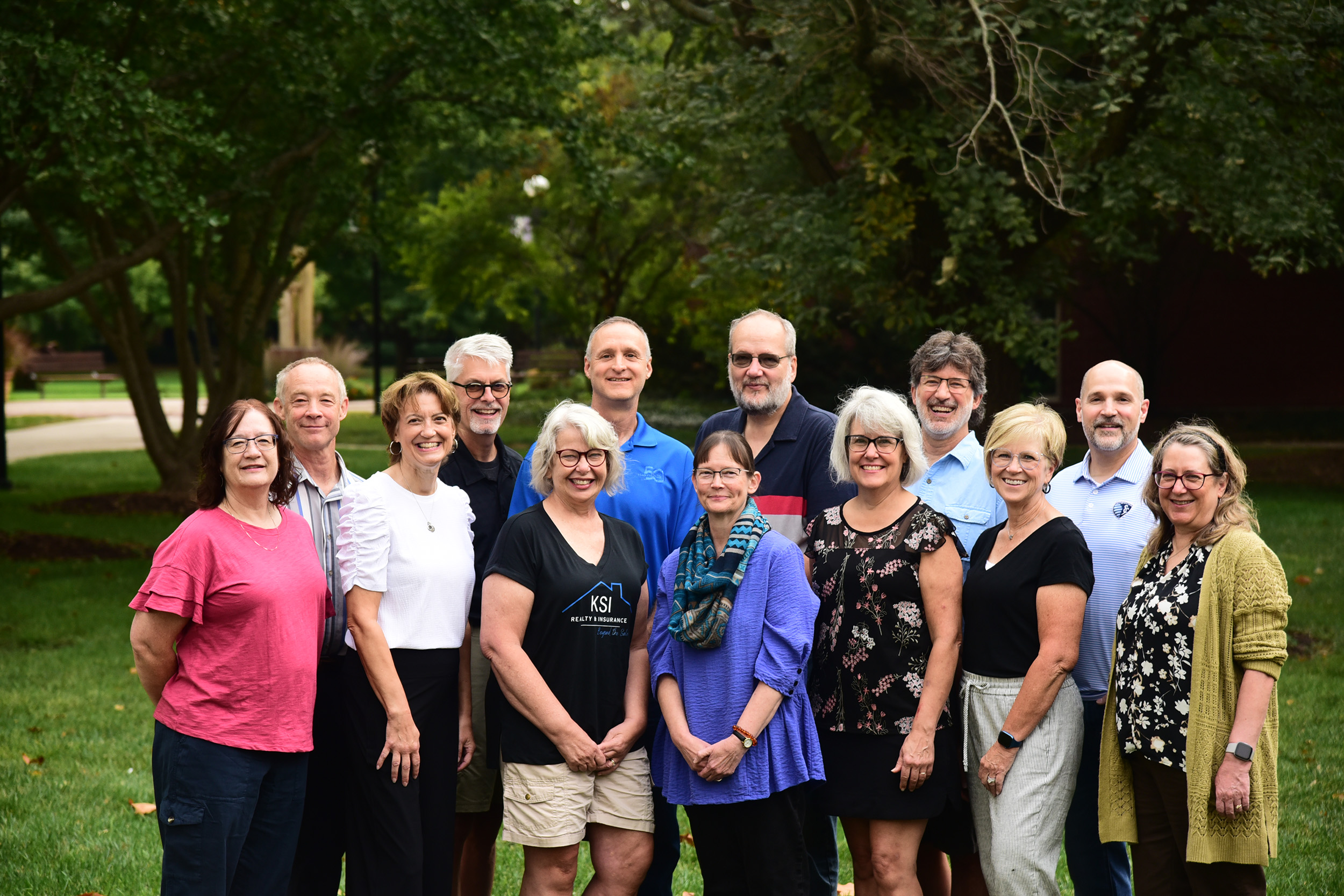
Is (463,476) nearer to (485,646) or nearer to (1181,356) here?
(485,646)

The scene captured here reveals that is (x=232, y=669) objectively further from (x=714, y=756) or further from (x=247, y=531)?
(x=714, y=756)

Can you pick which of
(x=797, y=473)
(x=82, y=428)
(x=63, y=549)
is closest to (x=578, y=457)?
(x=797, y=473)

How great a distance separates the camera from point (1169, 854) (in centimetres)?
378

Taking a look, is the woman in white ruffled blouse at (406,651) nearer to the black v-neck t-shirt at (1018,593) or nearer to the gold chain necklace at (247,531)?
the gold chain necklace at (247,531)

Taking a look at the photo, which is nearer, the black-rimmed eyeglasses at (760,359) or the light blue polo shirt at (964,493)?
the light blue polo shirt at (964,493)

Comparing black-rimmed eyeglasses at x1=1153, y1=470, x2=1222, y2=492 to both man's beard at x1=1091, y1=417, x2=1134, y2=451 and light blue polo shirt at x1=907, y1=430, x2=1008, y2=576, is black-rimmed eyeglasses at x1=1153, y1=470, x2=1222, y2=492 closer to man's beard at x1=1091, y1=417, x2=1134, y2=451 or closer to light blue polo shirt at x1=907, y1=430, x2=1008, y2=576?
man's beard at x1=1091, y1=417, x2=1134, y2=451

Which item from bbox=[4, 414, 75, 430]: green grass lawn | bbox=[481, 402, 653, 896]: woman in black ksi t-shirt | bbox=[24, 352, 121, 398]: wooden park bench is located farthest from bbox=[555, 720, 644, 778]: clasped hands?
bbox=[24, 352, 121, 398]: wooden park bench

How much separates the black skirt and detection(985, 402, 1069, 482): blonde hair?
959mm

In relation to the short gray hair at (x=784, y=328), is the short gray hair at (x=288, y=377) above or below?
below

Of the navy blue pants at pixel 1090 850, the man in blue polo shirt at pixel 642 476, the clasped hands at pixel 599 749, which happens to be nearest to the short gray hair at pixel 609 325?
the man in blue polo shirt at pixel 642 476

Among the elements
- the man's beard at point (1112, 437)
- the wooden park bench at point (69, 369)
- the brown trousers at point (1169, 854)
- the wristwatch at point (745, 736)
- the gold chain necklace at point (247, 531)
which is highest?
the wooden park bench at point (69, 369)

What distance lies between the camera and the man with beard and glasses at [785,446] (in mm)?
4457

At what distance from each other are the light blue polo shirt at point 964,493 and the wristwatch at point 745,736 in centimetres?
113

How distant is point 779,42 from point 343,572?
872 centimetres
